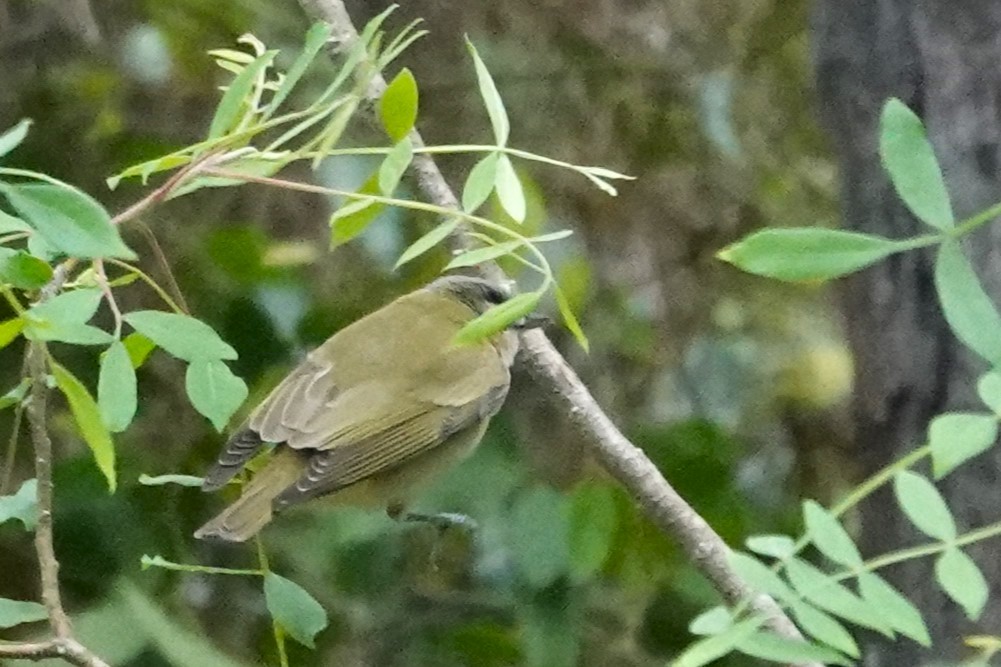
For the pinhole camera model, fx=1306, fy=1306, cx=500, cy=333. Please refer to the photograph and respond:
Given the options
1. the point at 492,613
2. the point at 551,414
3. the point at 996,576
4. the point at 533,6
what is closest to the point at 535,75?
the point at 533,6

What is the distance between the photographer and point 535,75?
1582mm

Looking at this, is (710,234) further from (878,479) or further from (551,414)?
(878,479)

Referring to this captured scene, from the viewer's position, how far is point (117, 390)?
1.97ft

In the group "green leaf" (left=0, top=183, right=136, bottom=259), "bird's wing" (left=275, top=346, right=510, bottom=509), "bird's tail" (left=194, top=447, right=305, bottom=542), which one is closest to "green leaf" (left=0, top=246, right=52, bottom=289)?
"green leaf" (left=0, top=183, right=136, bottom=259)

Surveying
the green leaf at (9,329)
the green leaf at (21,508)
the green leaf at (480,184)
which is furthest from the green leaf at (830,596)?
the green leaf at (21,508)


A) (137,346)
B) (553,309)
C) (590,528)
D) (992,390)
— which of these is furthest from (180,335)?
(553,309)

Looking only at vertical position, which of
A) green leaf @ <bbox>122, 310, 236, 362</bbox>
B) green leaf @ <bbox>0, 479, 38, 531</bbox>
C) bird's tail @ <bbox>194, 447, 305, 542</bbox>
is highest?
green leaf @ <bbox>122, 310, 236, 362</bbox>

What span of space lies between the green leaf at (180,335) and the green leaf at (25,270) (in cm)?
7

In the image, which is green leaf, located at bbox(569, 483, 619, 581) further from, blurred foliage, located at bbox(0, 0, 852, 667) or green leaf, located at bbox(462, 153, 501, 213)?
green leaf, located at bbox(462, 153, 501, 213)

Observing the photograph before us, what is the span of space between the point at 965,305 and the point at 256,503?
661 mm

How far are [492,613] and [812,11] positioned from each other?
62 cm

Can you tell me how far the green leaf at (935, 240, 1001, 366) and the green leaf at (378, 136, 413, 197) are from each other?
9.6 inches

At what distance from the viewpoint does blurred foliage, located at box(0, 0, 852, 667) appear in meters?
A: 1.17

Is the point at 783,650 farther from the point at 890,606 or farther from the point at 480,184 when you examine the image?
the point at 480,184
